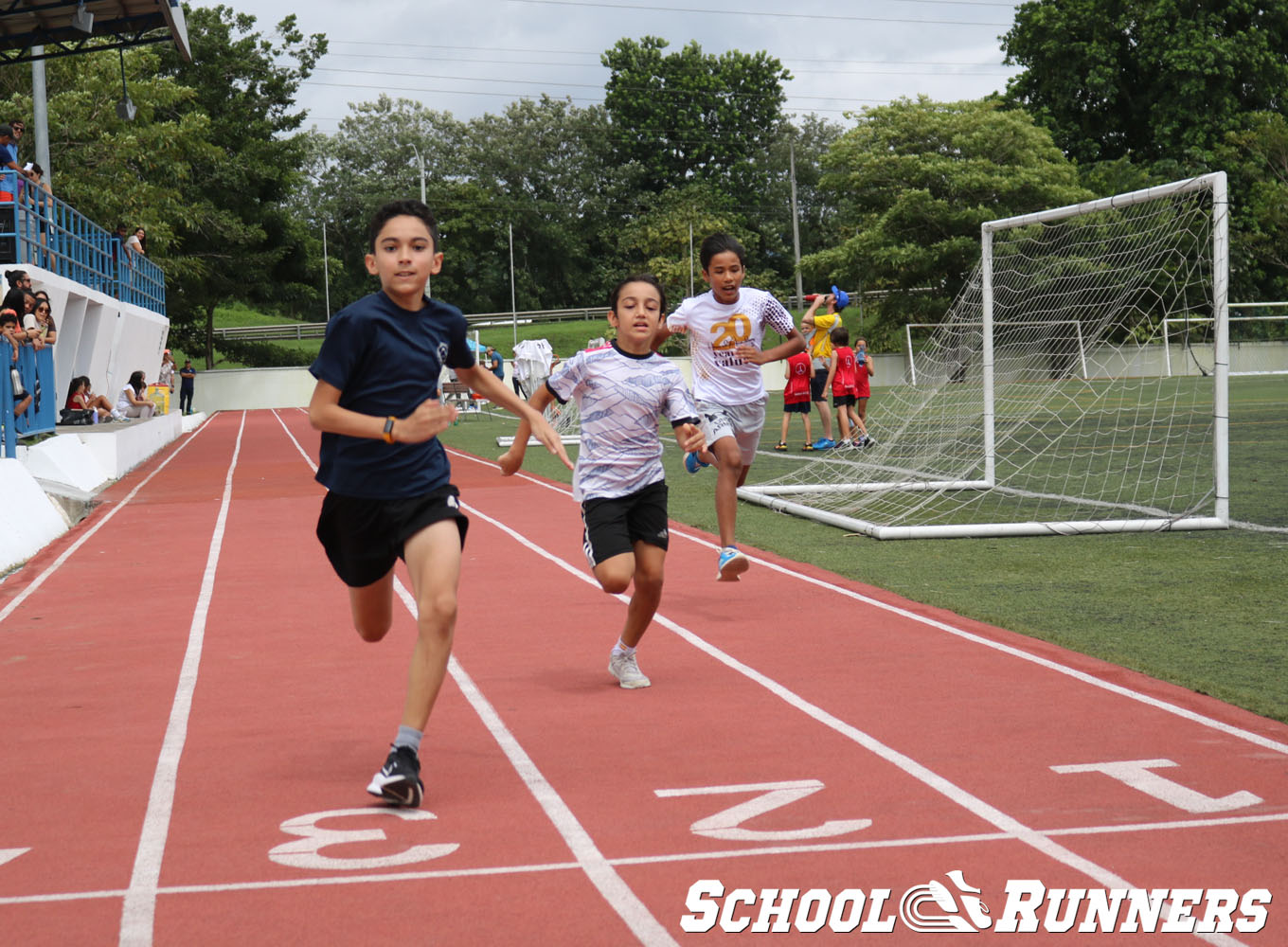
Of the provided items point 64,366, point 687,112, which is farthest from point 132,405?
point 687,112

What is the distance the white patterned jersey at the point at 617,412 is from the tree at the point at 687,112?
254 ft

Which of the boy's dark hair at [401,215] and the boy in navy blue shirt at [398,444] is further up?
the boy's dark hair at [401,215]

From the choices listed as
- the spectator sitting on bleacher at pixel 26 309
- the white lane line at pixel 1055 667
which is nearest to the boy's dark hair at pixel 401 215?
the white lane line at pixel 1055 667

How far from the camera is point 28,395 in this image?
15.9 m

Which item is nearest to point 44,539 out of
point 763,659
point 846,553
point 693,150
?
point 846,553

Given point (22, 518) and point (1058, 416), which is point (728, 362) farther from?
point (1058, 416)

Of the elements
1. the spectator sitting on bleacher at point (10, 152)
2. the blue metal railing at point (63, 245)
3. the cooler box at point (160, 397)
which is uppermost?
the spectator sitting on bleacher at point (10, 152)

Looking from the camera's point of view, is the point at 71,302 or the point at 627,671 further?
the point at 71,302

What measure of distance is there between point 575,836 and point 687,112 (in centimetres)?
8195

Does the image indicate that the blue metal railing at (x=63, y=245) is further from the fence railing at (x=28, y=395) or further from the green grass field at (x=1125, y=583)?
the green grass field at (x=1125, y=583)

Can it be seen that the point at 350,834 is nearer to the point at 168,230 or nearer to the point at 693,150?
the point at 168,230

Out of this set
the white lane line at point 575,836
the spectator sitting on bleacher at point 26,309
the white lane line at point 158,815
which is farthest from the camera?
the spectator sitting on bleacher at point 26,309

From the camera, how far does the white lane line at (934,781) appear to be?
3.92m

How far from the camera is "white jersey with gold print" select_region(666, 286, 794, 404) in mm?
9164
